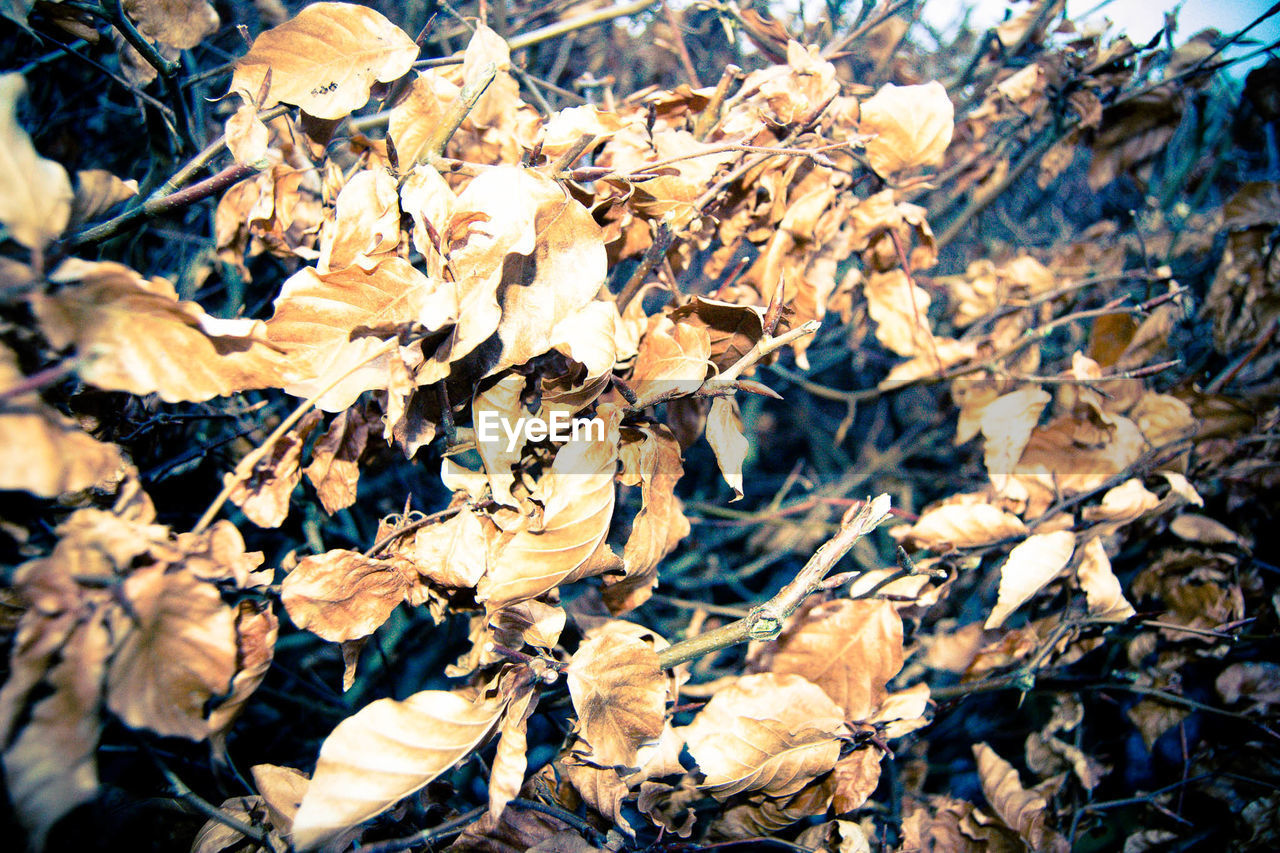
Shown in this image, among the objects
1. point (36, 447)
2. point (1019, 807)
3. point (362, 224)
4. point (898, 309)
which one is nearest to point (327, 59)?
point (362, 224)

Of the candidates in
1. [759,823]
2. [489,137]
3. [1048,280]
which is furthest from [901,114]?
[759,823]

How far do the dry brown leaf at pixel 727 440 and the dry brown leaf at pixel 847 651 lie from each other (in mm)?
266

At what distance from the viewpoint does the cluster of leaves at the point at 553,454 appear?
416 millimetres

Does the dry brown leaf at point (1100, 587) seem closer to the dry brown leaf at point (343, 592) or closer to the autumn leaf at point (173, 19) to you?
the dry brown leaf at point (343, 592)

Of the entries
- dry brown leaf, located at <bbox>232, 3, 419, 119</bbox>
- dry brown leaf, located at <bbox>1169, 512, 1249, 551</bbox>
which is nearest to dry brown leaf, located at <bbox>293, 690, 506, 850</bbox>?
dry brown leaf, located at <bbox>232, 3, 419, 119</bbox>

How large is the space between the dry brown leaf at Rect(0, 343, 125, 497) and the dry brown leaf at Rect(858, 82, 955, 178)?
810 mm

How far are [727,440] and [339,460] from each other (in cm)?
39

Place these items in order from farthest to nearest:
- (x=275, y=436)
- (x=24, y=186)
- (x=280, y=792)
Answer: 1. (x=280, y=792)
2. (x=275, y=436)
3. (x=24, y=186)

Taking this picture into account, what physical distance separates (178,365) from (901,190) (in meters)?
0.84

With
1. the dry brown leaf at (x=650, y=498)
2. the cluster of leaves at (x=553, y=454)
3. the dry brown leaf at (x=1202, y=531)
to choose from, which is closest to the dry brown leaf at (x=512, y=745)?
the cluster of leaves at (x=553, y=454)

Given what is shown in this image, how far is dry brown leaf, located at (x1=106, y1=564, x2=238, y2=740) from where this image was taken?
383mm

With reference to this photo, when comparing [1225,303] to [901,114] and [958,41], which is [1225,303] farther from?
[958,41]

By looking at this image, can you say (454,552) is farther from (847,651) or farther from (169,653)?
(847,651)

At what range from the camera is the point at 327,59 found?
1.92 ft
